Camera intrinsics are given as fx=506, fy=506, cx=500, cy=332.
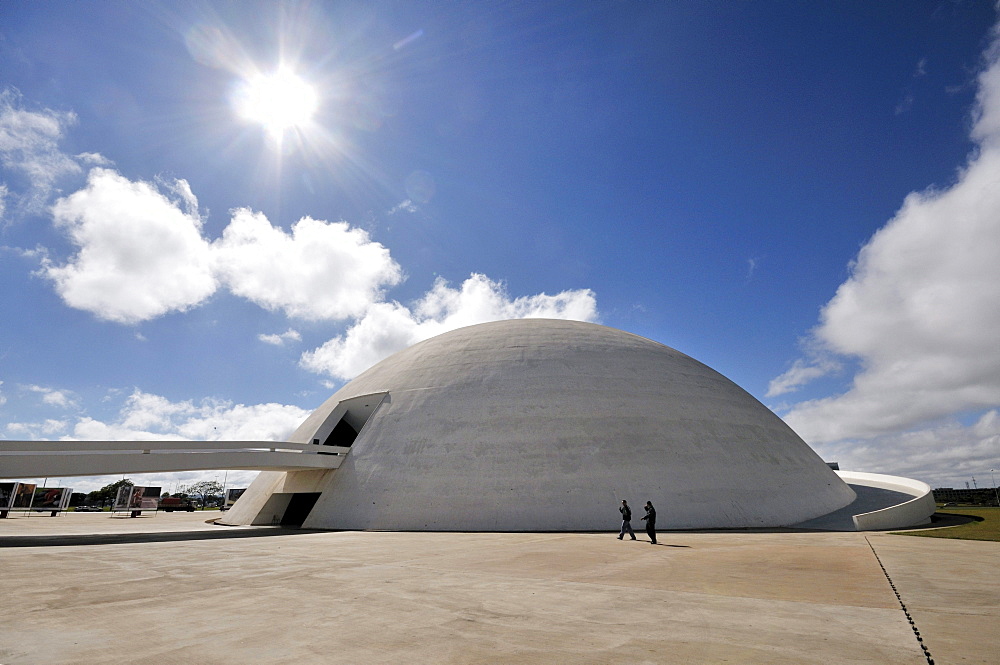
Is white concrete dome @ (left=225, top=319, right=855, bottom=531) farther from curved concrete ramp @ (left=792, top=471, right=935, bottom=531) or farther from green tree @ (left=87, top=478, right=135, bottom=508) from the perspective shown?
green tree @ (left=87, top=478, right=135, bottom=508)

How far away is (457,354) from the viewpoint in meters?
28.7

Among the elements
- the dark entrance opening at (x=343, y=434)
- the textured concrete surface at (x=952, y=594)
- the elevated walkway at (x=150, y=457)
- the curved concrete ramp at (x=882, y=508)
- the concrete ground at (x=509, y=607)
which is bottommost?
the textured concrete surface at (x=952, y=594)

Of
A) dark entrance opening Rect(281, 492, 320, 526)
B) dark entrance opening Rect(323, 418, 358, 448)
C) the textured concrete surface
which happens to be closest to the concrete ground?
the textured concrete surface

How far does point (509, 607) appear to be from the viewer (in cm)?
679

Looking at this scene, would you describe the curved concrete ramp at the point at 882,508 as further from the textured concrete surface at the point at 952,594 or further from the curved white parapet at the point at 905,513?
the textured concrete surface at the point at 952,594

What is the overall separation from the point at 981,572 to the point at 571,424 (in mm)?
15044

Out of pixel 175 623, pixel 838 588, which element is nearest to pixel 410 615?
pixel 175 623

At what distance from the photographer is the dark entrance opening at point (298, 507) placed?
92.9 feet

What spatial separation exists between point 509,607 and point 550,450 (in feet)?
51.4

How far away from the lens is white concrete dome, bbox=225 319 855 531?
20.9 meters

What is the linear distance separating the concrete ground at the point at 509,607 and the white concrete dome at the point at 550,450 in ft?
26.3

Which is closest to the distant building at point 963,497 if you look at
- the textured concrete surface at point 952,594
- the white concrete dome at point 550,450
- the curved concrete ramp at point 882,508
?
the curved concrete ramp at point 882,508

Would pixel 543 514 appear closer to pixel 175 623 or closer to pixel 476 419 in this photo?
pixel 476 419

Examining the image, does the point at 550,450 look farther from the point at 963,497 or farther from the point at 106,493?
the point at 106,493
